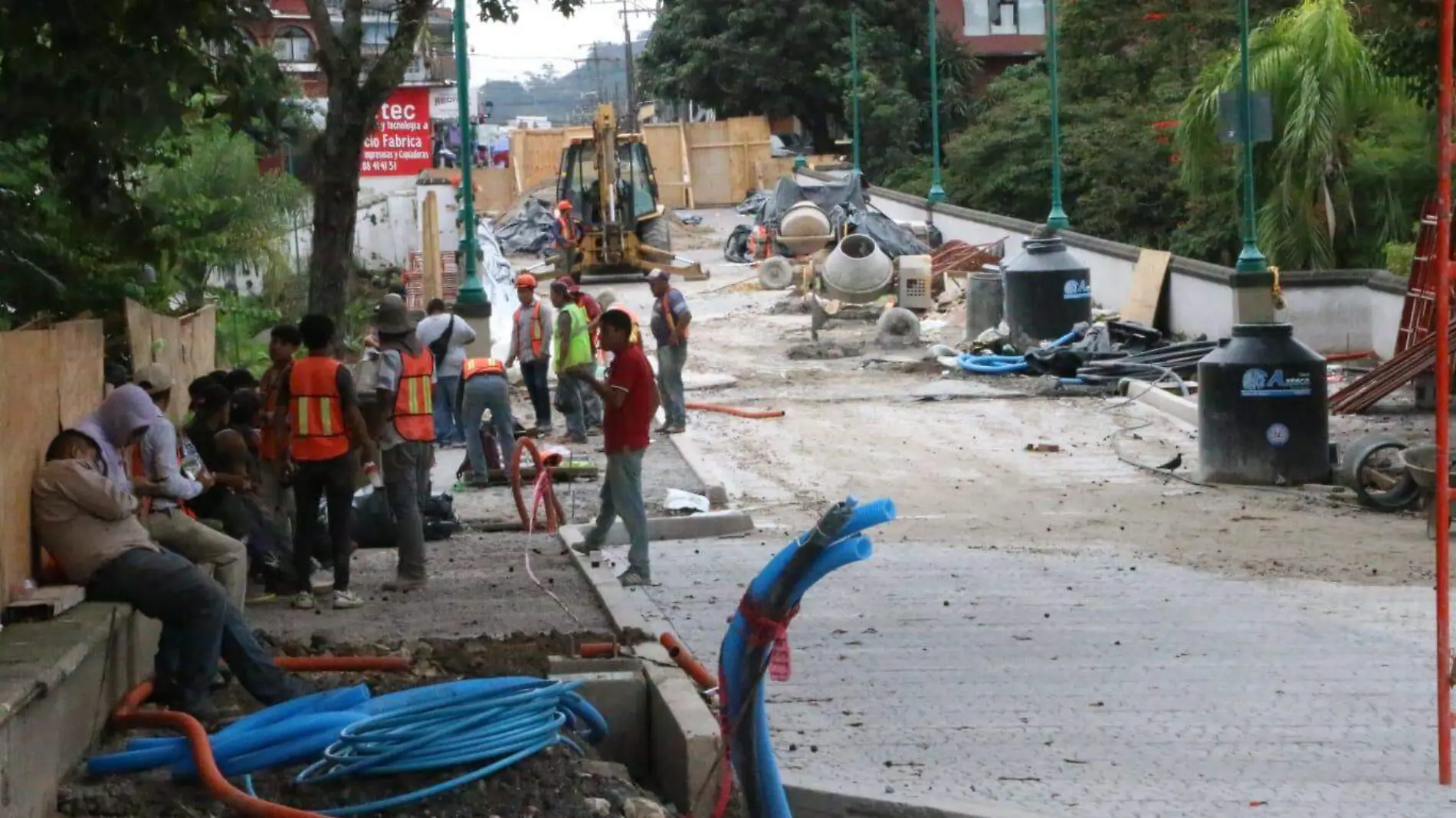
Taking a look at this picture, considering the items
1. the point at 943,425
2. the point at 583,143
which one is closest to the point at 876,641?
the point at 943,425

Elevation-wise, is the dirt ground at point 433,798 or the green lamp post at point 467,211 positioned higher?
the green lamp post at point 467,211

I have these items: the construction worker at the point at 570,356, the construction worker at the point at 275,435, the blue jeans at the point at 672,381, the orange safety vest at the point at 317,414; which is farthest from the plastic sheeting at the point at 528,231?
the orange safety vest at the point at 317,414

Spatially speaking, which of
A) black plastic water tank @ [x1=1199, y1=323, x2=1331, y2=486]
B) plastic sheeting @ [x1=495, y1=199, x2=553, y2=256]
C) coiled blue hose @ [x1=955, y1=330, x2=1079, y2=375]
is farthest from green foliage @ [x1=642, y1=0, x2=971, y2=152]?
black plastic water tank @ [x1=1199, y1=323, x2=1331, y2=486]

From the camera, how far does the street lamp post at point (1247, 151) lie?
74.4 ft

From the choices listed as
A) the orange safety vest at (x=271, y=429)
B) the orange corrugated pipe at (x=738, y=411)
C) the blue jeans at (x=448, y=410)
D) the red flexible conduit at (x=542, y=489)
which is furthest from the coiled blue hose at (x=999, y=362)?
the orange safety vest at (x=271, y=429)

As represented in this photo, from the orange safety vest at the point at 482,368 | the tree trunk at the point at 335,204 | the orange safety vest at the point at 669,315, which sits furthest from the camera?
the orange safety vest at the point at 669,315

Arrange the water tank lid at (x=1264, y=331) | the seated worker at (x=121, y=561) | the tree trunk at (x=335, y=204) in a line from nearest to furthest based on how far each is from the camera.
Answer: the seated worker at (x=121, y=561), the tree trunk at (x=335, y=204), the water tank lid at (x=1264, y=331)

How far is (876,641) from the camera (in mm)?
9555

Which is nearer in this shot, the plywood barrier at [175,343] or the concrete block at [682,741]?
the concrete block at [682,741]

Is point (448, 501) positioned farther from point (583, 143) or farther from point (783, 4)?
point (783, 4)

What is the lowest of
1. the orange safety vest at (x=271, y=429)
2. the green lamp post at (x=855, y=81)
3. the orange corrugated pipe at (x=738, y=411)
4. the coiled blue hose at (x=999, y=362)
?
the orange corrugated pipe at (x=738, y=411)

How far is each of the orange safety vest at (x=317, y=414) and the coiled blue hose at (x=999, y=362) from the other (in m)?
15.9

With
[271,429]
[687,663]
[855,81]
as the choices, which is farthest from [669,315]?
[855,81]

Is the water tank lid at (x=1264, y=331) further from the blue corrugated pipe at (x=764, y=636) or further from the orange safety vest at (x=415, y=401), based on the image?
the blue corrugated pipe at (x=764, y=636)
